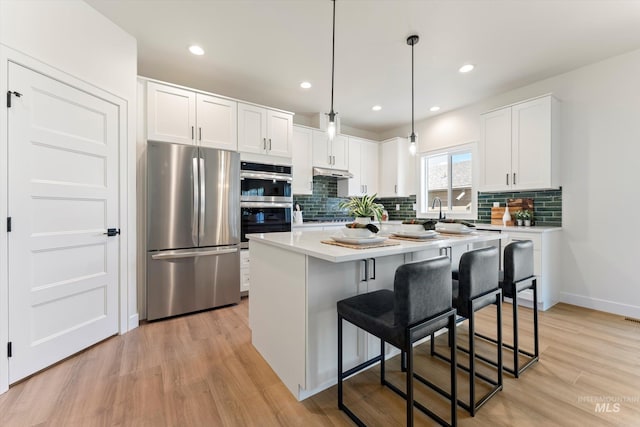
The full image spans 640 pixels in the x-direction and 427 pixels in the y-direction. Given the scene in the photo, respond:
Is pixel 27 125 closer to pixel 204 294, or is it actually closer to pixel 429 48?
pixel 204 294

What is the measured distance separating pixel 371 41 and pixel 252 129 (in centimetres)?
177

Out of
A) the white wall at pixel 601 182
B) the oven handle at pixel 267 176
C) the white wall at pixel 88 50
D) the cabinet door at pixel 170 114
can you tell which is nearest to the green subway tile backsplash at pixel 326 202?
the oven handle at pixel 267 176

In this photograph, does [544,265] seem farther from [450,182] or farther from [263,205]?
[263,205]

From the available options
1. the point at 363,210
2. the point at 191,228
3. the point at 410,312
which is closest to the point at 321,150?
the point at 191,228

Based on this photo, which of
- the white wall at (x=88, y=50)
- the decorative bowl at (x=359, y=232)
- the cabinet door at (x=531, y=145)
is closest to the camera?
the decorative bowl at (x=359, y=232)

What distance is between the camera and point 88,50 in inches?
86.3

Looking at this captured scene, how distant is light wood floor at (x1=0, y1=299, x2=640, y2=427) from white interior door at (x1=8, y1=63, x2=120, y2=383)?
0.86 ft

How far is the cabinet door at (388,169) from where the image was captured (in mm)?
5102

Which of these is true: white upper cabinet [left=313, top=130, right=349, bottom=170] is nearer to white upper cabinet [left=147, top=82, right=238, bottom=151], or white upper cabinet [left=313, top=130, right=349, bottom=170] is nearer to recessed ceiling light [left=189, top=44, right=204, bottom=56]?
white upper cabinet [left=147, top=82, right=238, bottom=151]

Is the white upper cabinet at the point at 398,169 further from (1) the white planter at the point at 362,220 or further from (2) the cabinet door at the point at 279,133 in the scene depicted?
(1) the white planter at the point at 362,220

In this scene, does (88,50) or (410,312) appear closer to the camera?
(410,312)

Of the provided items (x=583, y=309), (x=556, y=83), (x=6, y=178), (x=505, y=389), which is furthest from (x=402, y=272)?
(x=556, y=83)

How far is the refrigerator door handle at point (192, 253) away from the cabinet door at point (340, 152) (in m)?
2.43

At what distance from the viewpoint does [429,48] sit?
2734mm
